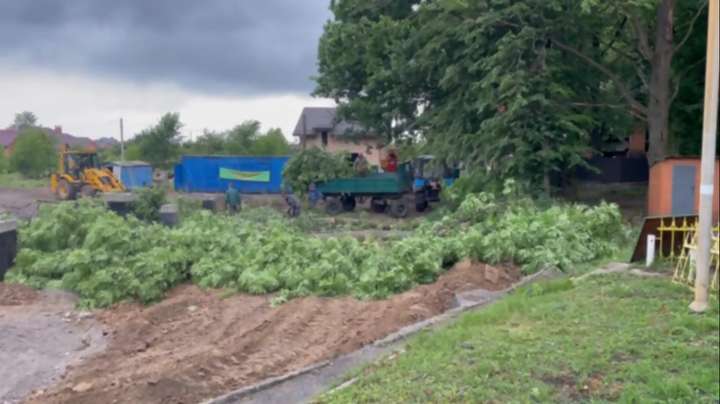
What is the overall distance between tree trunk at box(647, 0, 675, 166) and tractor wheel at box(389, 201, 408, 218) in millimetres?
9752

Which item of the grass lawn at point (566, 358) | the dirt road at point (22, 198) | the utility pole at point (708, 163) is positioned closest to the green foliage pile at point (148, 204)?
the dirt road at point (22, 198)

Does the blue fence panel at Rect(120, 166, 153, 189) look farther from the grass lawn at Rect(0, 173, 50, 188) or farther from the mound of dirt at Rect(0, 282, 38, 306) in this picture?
the mound of dirt at Rect(0, 282, 38, 306)

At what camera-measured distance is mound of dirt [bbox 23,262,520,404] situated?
6.96 meters

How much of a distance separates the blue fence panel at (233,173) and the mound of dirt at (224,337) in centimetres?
2909

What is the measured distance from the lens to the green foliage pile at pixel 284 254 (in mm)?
10961

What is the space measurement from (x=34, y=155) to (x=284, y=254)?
167 ft

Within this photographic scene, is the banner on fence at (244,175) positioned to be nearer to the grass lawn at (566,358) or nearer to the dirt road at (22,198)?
the dirt road at (22,198)

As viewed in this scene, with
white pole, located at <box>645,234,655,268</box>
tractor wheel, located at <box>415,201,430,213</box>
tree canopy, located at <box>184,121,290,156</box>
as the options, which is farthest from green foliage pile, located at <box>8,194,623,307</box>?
tree canopy, located at <box>184,121,290,156</box>

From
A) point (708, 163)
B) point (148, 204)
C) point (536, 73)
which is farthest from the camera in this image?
point (148, 204)

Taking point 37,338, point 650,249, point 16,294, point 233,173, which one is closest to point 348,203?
point 233,173

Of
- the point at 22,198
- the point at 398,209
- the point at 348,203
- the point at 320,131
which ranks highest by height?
the point at 320,131

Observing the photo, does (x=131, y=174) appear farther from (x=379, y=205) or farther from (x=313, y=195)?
(x=379, y=205)

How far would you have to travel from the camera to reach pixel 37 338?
10.1 m

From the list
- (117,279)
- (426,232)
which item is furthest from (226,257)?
(426,232)
